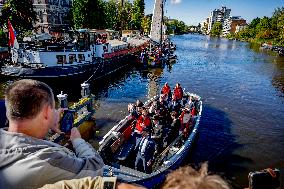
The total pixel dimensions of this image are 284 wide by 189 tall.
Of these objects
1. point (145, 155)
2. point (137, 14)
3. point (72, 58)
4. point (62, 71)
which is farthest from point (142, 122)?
point (137, 14)

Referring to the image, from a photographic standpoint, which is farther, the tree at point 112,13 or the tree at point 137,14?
the tree at point 137,14

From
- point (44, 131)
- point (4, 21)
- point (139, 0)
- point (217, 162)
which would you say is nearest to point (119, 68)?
point (4, 21)

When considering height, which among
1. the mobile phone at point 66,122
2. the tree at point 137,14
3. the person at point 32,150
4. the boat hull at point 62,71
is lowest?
the boat hull at point 62,71

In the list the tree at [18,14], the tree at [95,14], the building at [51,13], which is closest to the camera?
the tree at [18,14]

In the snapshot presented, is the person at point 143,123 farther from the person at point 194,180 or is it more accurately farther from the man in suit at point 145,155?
the person at point 194,180

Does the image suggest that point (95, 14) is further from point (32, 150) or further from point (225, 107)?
point (32, 150)

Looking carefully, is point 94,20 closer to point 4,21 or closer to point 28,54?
point 4,21

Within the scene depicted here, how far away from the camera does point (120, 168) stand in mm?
9234

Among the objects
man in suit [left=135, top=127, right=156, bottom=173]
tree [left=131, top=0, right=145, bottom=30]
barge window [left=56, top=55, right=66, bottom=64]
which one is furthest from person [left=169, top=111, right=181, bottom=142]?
tree [left=131, top=0, right=145, bottom=30]

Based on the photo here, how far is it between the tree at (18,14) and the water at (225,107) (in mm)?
16117

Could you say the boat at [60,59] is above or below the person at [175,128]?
above

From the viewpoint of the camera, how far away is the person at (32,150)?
2.12 m

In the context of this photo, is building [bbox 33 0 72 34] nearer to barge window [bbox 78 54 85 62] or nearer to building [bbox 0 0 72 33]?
building [bbox 0 0 72 33]

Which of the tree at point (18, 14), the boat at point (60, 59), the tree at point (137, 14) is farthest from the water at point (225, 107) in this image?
the tree at point (137, 14)
